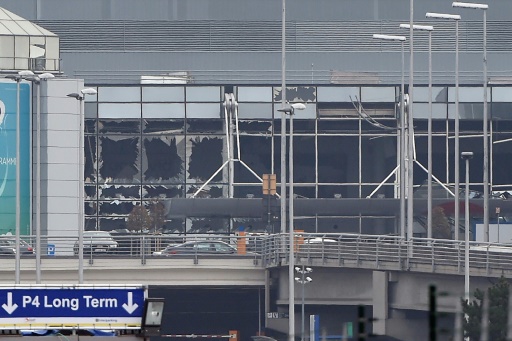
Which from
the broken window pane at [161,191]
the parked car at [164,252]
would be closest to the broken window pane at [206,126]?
the broken window pane at [161,191]

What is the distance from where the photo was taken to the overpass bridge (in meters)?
45.9

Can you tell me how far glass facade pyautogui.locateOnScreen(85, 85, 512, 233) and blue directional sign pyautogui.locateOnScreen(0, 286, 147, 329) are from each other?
54.0m

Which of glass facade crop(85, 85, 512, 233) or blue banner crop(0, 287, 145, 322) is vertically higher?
glass facade crop(85, 85, 512, 233)

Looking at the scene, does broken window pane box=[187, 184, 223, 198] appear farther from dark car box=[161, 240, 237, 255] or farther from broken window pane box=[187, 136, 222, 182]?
dark car box=[161, 240, 237, 255]

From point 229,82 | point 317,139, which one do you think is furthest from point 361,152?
point 229,82

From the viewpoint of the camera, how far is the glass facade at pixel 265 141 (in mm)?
79188

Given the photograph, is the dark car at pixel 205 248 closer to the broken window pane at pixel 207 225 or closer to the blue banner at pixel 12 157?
the blue banner at pixel 12 157

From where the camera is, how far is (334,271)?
50.7 meters

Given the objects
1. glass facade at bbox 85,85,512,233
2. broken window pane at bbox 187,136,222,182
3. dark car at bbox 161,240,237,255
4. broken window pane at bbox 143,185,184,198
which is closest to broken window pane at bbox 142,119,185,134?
glass facade at bbox 85,85,512,233

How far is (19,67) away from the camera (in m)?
67.0

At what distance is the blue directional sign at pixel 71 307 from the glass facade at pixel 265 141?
5404 centimetres

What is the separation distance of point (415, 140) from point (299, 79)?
8.63m

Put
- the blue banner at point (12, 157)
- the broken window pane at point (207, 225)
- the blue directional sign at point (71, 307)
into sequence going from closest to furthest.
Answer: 1. the blue directional sign at point (71, 307)
2. the blue banner at point (12, 157)
3. the broken window pane at point (207, 225)

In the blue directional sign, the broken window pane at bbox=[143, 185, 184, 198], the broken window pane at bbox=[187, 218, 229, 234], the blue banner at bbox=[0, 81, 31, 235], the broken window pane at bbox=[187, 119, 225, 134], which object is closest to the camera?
the blue directional sign
